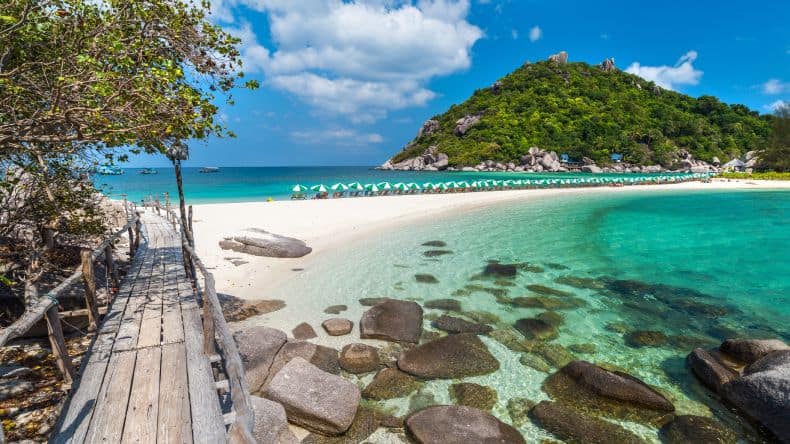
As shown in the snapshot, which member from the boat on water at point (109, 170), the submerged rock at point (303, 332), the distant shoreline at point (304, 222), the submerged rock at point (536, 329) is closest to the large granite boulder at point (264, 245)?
the distant shoreline at point (304, 222)

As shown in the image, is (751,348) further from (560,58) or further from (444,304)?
(560,58)

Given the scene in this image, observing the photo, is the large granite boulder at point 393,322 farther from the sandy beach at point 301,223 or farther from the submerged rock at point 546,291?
the submerged rock at point 546,291

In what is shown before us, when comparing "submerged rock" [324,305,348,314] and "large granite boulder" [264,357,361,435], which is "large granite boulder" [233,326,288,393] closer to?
"large granite boulder" [264,357,361,435]

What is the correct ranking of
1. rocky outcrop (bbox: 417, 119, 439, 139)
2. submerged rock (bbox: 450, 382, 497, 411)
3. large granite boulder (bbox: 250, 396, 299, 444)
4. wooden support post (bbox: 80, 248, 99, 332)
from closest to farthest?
large granite boulder (bbox: 250, 396, 299, 444), submerged rock (bbox: 450, 382, 497, 411), wooden support post (bbox: 80, 248, 99, 332), rocky outcrop (bbox: 417, 119, 439, 139)

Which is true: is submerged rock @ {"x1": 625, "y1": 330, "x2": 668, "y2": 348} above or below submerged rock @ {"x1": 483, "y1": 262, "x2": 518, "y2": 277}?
below

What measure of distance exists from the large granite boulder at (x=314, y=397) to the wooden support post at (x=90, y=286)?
340 centimetres

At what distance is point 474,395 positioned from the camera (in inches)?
242

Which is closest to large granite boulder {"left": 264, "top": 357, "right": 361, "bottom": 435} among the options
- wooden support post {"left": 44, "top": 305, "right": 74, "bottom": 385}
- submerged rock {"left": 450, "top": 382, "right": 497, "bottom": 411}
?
submerged rock {"left": 450, "top": 382, "right": 497, "bottom": 411}

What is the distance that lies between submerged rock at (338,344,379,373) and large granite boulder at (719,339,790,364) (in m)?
7.12

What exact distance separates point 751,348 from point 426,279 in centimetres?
805

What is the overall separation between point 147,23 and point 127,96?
1.31 m

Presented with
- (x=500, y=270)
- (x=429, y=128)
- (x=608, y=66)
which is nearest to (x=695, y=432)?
(x=500, y=270)

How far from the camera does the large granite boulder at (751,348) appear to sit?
6.71 meters

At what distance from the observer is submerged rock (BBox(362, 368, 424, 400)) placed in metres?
6.12
